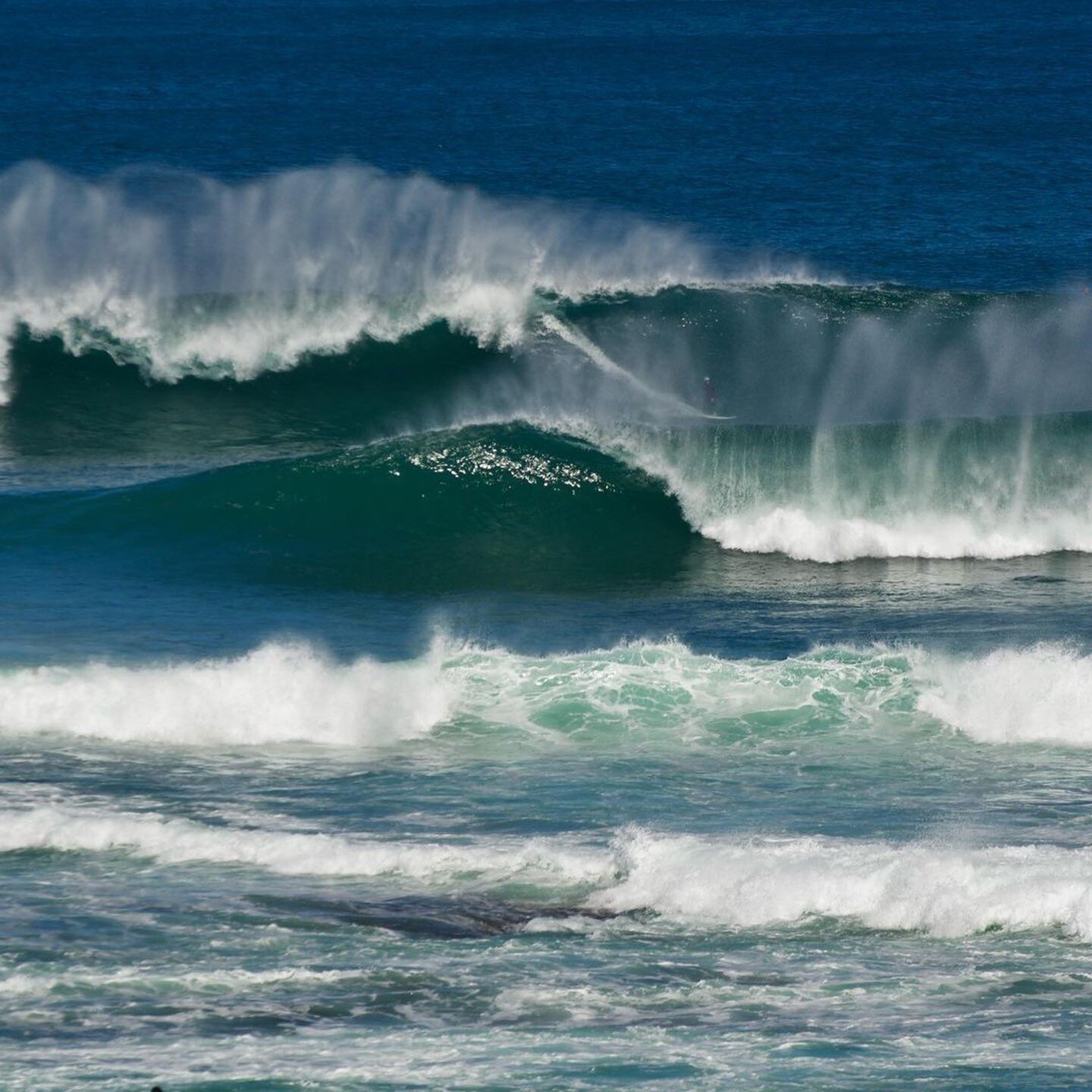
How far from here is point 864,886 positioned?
1390 centimetres

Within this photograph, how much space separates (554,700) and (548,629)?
3138 mm

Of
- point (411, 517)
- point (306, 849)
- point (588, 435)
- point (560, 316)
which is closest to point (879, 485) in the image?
point (588, 435)

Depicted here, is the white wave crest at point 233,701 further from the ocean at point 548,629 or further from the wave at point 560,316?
the wave at point 560,316

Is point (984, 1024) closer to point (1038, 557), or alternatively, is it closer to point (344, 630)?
point (344, 630)

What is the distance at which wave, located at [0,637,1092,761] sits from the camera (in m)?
18.0

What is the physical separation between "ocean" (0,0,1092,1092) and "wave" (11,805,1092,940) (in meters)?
0.04

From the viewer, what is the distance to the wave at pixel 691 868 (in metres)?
13.6

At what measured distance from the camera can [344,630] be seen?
21.4 metres

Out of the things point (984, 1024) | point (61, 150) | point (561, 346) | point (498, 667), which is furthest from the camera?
point (61, 150)

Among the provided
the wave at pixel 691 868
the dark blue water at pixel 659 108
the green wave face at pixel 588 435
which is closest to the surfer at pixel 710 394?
the green wave face at pixel 588 435

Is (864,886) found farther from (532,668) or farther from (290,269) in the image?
(290,269)

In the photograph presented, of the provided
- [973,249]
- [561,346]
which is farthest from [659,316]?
[973,249]

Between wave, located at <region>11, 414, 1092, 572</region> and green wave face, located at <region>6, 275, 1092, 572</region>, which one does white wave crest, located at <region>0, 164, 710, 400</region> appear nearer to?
green wave face, located at <region>6, 275, 1092, 572</region>

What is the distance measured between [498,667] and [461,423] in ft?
28.5
